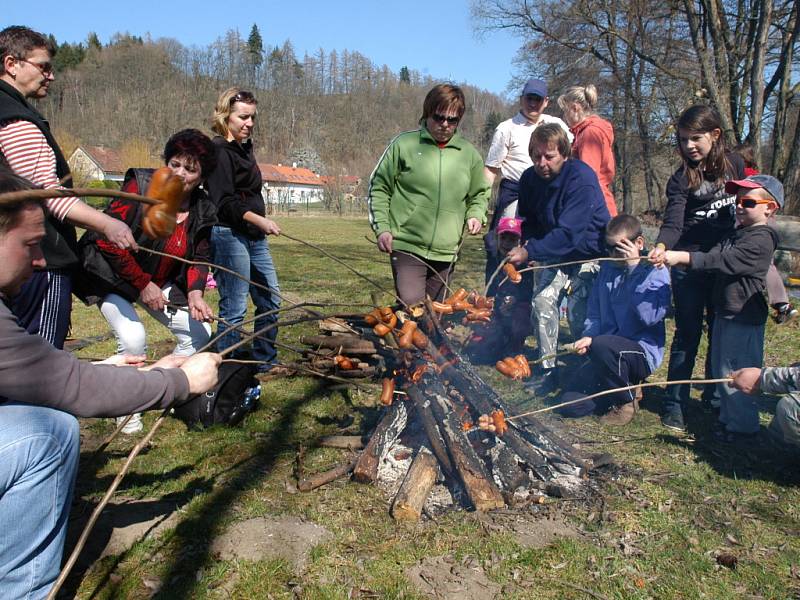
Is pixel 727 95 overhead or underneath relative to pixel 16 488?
overhead

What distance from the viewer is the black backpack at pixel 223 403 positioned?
4.02 meters

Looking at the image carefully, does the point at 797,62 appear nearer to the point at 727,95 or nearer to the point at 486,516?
the point at 727,95

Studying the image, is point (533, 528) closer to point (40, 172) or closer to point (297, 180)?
point (40, 172)

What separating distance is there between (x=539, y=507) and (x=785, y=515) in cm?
131

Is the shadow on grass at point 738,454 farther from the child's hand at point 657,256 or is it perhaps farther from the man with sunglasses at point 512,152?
the man with sunglasses at point 512,152

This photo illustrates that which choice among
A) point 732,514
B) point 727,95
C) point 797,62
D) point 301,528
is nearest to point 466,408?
point 301,528

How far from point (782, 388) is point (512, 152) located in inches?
131

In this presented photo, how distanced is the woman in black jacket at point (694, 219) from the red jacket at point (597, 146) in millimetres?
827

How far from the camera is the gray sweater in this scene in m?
1.88

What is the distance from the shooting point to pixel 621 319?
435cm

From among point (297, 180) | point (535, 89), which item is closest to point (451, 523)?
point (535, 89)

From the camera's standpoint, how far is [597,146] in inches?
209

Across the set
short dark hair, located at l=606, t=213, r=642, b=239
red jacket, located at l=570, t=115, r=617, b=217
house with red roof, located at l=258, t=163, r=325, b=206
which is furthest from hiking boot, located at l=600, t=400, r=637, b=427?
house with red roof, located at l=258, t=163, r=325, b=206

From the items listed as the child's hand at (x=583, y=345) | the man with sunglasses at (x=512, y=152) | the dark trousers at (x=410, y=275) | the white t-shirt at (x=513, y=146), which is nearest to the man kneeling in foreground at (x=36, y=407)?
the dark trousers at (x=410, y=275)
